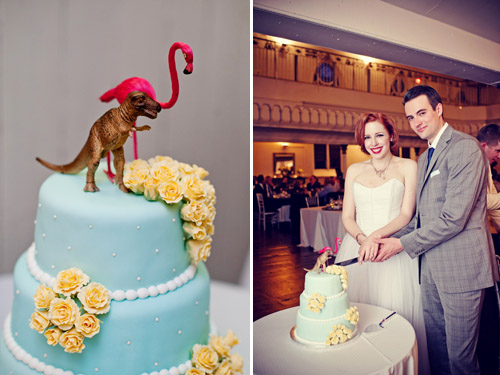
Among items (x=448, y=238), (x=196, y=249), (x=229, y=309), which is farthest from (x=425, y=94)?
(x=229, y=309)

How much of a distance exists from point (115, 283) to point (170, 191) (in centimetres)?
45

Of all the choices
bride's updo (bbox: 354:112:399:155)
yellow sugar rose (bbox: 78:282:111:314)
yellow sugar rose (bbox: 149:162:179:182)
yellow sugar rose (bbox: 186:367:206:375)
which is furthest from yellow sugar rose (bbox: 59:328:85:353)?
bride's updo (bbox: 354:112:399:155)

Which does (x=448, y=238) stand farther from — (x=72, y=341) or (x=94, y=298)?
(x=72, y=341)

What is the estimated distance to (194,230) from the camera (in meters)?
1.76

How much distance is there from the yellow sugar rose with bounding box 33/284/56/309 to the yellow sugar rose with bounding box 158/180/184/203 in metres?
0.58

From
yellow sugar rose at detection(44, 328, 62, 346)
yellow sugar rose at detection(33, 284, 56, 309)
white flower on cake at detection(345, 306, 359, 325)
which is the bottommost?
white flower on cake at detection(345, 306, 359, 325)

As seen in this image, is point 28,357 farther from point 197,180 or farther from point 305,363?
point 305,363

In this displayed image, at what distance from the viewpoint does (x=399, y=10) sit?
1999mm

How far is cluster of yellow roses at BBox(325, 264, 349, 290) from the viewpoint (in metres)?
1.84

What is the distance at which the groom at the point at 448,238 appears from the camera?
1735 millimetres

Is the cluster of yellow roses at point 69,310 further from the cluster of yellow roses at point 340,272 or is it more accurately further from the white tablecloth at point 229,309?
the cluster of yellow roses at point 340,272

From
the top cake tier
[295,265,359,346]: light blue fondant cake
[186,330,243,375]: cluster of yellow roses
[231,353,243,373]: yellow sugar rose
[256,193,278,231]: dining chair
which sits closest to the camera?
the top cake tier

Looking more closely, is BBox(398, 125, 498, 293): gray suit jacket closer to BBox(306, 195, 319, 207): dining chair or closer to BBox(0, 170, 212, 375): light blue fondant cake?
BBox(306, 195, 319, 207): dining chair

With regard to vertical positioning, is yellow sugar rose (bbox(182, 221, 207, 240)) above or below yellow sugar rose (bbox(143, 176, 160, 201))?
below
